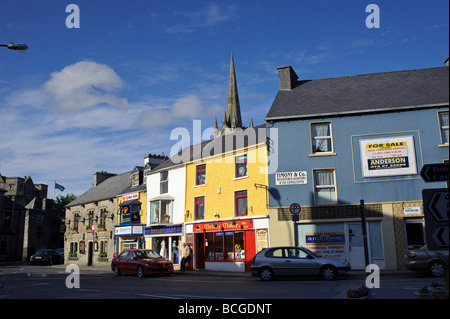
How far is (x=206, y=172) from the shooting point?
89.1 ft

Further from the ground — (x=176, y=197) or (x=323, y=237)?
(x=176, y=197)

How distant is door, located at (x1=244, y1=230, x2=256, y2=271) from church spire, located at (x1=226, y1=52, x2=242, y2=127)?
7121cm

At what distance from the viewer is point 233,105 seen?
96375 millimetres

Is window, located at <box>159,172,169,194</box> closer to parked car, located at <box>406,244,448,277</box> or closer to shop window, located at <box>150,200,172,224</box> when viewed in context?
shop window, located at <box>150,200,172,224</box>

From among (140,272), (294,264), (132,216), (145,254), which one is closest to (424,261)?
(294,264)

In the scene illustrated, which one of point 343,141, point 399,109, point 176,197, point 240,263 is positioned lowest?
point 240,263

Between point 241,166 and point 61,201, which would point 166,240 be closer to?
point 241,166

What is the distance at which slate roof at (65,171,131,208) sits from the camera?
126 feet

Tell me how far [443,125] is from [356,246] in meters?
7.65
